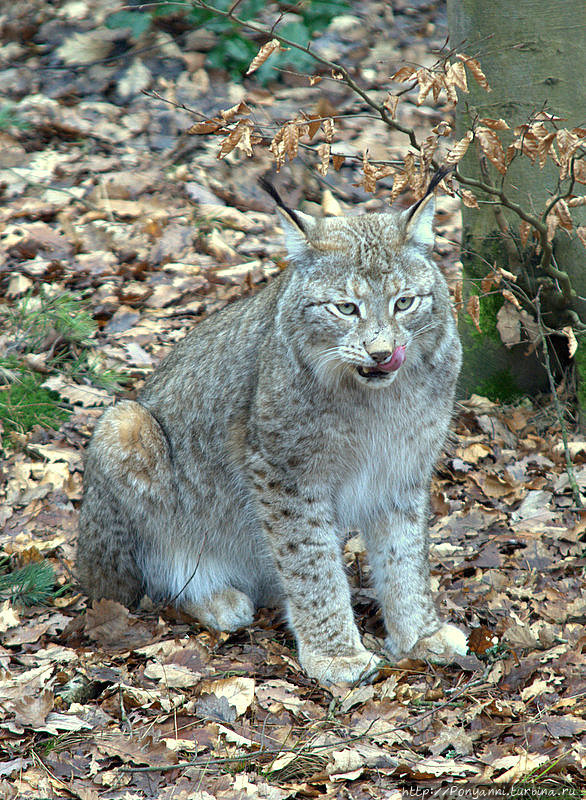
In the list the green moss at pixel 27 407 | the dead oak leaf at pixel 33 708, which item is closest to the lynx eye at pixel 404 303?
the dead oak leaf at pixel 33 708

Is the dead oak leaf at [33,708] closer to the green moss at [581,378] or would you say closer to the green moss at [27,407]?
the green moss at [27,407]

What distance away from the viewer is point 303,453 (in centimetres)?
405

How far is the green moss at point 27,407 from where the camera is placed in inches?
241


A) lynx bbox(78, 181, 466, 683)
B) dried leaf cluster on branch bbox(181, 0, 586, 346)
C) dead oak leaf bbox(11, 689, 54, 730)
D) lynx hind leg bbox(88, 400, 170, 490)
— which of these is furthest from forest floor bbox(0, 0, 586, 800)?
dried leaf cluster on branch bbox(181, 0, 586, 346)

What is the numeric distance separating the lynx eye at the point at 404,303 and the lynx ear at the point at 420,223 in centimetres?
26

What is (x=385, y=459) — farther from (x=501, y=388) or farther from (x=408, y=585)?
(x=501, y=388)

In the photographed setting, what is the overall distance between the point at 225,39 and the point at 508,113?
4.87 metres

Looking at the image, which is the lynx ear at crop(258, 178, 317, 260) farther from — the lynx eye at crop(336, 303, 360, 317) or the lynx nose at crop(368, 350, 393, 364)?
the lynx nose at crop(368, 350, 393, 364)

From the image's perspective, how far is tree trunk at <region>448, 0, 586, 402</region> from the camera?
5445 millimetres

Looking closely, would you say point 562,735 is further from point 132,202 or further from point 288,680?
point 132,202

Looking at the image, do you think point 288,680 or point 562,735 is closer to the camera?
point 562,735

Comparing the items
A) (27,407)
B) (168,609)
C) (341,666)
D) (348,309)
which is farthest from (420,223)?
(27,407)

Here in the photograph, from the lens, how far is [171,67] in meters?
9.81

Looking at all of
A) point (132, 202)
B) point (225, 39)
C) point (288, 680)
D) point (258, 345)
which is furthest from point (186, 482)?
point (225, 39)
